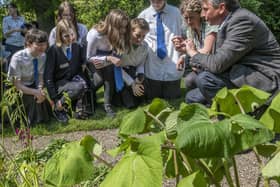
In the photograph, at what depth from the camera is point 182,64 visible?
615cm

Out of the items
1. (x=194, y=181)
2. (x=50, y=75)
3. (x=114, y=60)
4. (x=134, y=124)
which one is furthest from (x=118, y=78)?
(x=194, y=181)

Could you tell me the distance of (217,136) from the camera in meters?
1.11

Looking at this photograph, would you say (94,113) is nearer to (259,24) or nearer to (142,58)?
(142,58)

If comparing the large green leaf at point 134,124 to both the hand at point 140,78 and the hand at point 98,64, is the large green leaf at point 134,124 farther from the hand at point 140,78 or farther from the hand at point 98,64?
the hand at point 140,78

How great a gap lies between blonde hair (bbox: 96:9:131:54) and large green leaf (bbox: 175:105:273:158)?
509cm

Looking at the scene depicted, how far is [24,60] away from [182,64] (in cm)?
189

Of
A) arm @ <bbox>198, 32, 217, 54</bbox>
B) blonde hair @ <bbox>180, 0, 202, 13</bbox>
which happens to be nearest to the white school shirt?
blonde hair @ <bbox>180, 0, 202, 13</bbox>

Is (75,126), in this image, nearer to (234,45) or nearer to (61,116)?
(61,116)

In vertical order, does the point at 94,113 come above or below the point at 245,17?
below

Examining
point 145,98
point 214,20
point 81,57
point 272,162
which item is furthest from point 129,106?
point 272,162

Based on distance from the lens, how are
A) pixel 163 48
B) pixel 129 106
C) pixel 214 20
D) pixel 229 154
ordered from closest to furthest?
pixel 229 154 < pixel 214 20 < pixel 129 106 < pixel 163 48

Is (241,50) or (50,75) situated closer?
(241,50)

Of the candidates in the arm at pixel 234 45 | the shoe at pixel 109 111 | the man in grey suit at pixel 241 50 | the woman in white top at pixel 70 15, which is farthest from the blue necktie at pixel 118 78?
the arm at pixel 234 45

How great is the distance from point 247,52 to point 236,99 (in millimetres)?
2632
